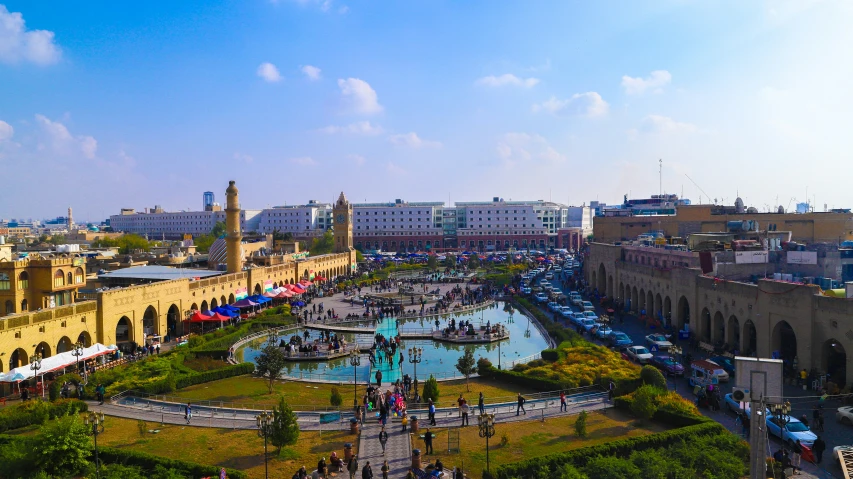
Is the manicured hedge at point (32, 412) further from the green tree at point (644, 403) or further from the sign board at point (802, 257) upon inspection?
the sign board at point (802, 257)

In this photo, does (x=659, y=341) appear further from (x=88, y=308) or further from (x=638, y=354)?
(x=88, y=308)

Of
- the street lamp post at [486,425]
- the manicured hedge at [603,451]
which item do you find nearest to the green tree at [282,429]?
the street lamp post at [486,425]

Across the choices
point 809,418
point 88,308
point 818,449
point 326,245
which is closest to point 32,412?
point 88,308

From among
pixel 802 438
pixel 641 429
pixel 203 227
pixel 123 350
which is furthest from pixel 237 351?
pixel 203 227

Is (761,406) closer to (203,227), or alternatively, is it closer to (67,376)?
(67,376)

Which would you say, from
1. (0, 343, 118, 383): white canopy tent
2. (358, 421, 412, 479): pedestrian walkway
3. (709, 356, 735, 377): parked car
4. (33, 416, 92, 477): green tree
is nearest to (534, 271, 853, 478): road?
(709, 356, 735, 377): parked car
